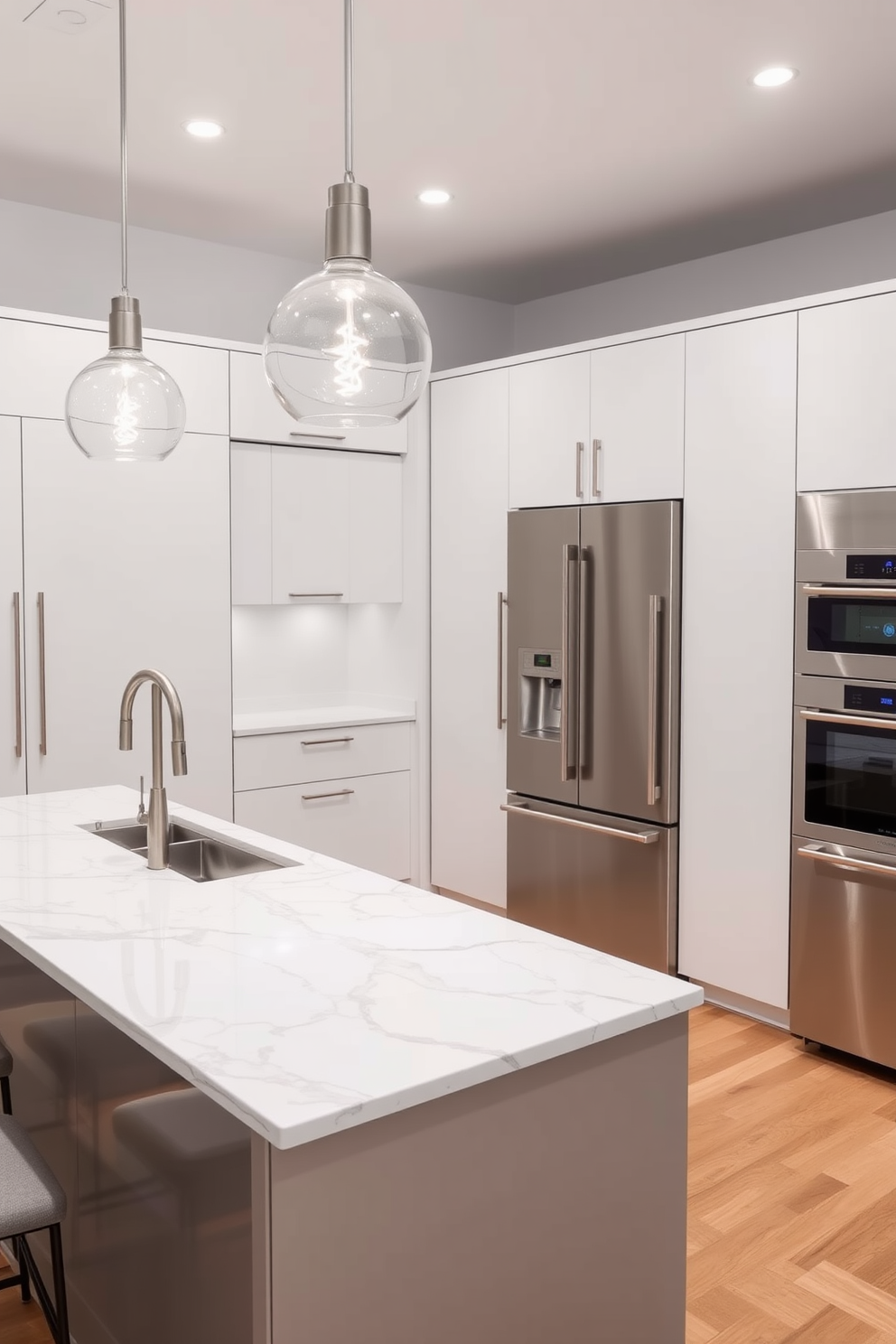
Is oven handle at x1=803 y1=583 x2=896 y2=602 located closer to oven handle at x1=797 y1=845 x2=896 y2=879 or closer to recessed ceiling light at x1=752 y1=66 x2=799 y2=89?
oven handle at x1=797 y1=845 x2=896 y2=879

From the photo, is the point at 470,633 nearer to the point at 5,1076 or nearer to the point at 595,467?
the point at 595,467

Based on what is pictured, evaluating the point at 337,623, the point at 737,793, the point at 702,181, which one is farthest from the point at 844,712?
the point at 337,623

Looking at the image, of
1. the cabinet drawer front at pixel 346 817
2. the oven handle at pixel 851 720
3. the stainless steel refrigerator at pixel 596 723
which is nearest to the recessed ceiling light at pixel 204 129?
the stainless steel refrigerator at pixel 596 723

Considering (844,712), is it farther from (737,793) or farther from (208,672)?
(208,672)

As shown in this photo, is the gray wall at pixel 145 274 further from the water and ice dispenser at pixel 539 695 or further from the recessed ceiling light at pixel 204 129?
the water and ice dispenser at pixel 539 695

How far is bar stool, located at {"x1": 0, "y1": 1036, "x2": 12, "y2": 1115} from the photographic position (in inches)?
84.5

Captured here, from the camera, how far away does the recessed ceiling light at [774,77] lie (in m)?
2.88

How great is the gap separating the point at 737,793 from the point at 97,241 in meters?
3.05

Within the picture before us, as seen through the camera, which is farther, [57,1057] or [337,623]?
[337,623]

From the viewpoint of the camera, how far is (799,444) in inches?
131

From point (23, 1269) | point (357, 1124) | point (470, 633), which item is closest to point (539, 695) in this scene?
point (470, 633)

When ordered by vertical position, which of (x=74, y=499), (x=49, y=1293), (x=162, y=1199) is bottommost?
(x=49, y=1293)

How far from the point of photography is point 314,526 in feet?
14.8

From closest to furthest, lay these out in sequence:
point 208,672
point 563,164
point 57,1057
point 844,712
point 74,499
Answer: point 57,1057 < point 844,712 < point 563,164 < point 74,499 < point 208,672
